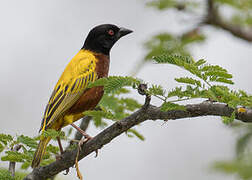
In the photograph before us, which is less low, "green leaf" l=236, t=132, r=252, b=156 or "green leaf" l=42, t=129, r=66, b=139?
"green leaf" l=42, t=129, r=66, b=139

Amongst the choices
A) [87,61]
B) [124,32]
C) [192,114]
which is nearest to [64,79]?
[87,61]

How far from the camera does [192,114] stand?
99.7 inches

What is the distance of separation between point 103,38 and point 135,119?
3538 millimetres

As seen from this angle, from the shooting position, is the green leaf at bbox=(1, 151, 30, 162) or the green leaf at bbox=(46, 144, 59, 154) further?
the green leaf at bbox=(46, 144, 59, 154)

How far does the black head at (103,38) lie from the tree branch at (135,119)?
2.75m

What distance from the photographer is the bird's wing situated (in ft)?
15.4

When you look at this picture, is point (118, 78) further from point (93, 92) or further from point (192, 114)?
point (93, 92)

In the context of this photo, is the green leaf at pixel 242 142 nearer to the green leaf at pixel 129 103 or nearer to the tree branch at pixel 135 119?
the green leaf at pixel 129 103

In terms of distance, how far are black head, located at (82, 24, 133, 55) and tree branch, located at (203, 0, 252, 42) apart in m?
2.74

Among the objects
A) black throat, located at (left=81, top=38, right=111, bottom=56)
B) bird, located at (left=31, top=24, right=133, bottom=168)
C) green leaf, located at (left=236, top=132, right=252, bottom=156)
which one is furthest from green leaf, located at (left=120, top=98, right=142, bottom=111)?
black throat, located at (left=81, top=38, right=111, bottom=56)

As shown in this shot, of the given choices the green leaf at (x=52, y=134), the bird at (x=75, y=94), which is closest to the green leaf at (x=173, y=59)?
the green leaf at (x=52, y=134)

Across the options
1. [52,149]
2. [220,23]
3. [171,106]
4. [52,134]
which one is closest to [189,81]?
[171,106]

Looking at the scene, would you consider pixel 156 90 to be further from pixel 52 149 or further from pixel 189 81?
pixel 52 149

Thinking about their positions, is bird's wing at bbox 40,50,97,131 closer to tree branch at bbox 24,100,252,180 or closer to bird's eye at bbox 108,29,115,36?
bird's eye at bbox 108,29,115,36
